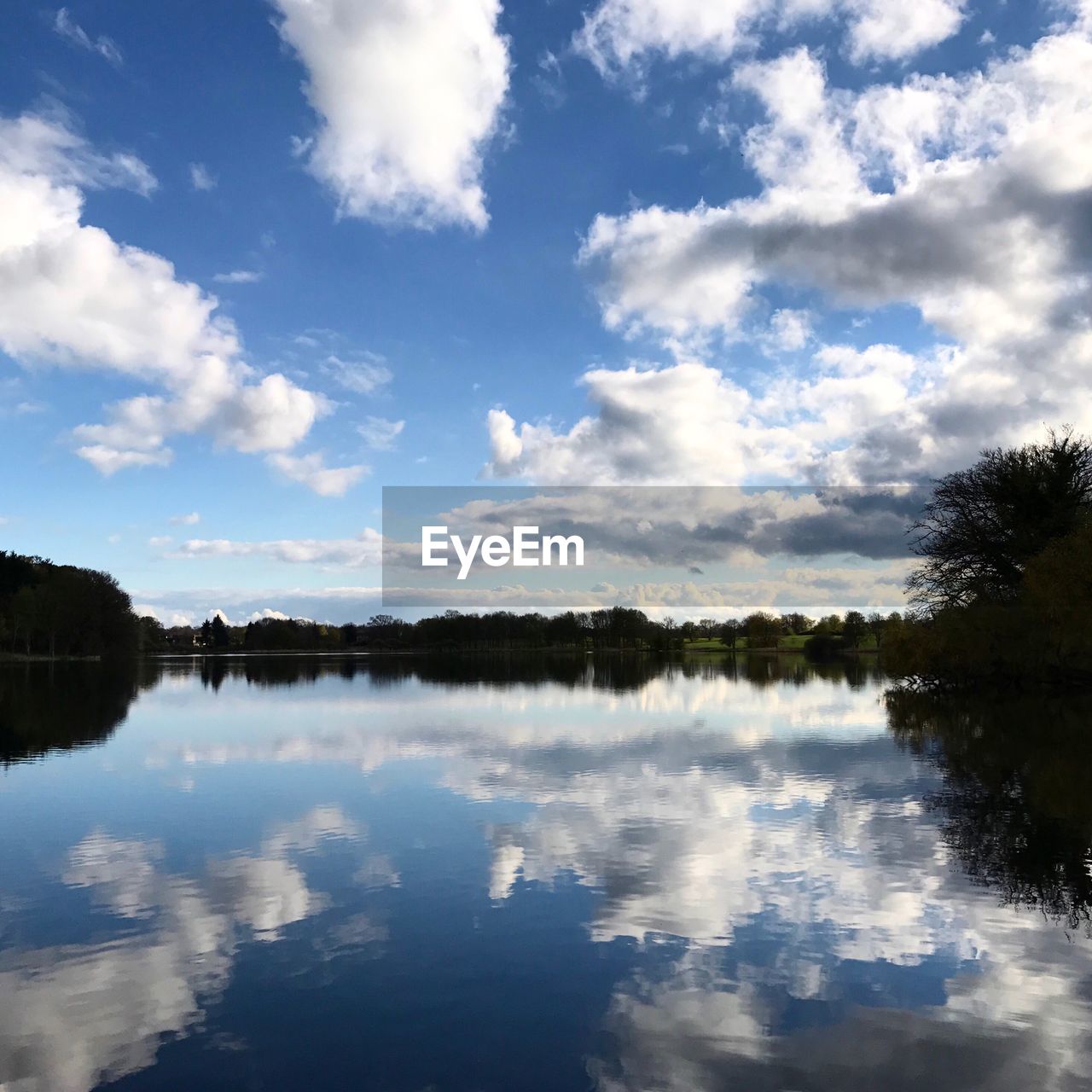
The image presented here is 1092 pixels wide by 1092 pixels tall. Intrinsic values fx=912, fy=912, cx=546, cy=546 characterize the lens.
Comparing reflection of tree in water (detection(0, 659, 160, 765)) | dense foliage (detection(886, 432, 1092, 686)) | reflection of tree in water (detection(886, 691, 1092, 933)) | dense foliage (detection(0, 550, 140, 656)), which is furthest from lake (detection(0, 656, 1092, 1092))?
dense foliage (detection(0, 550, 140, 656))

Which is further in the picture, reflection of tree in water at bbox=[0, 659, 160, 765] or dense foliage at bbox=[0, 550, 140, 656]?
dense foliage at bbox=[0, 550, 140, 656]

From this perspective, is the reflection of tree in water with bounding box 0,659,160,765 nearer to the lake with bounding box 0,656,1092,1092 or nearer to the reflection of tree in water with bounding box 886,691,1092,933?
the lake with bounding box 0,656,1092,1092

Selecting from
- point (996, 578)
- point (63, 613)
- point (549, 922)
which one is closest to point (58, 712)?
point (549, 922)

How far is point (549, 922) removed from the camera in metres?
10.6

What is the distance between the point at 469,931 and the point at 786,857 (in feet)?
17.8

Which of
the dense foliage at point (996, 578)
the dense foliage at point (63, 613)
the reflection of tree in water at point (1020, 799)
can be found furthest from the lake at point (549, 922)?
the dense foliage at point (63, 613)

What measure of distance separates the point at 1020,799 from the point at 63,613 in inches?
4461

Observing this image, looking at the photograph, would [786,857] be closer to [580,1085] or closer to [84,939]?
[580,1085]

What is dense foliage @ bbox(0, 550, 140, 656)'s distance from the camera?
10800cm

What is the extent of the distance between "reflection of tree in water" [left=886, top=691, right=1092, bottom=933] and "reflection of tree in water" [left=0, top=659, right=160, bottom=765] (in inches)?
890

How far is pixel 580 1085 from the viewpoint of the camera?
683cm

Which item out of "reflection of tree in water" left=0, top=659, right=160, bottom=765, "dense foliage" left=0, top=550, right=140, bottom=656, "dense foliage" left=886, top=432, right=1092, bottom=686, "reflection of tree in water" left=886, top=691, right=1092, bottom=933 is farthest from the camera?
"dense foliage" left=0, top=550, right=140, bottom=656

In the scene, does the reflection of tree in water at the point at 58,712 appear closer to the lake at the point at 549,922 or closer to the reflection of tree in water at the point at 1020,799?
the lake at the point at 549,922

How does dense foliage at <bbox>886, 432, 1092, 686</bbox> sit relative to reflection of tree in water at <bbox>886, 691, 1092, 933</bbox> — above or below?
above
